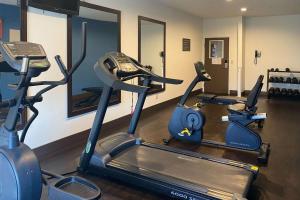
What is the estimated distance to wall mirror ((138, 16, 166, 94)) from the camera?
5.85 m

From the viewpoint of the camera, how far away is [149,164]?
286 cm

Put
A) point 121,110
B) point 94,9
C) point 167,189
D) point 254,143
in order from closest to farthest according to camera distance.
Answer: point 167,189 → point 254,143 → point 94,9 → point 121,110

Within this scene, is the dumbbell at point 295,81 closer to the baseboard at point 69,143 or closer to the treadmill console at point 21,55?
the baseboard at point 69,143

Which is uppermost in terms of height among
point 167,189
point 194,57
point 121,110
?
point 194,57

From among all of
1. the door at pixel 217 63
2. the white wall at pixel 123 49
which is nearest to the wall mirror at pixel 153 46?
the white wall at pixel 123 49

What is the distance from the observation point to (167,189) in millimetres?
2467

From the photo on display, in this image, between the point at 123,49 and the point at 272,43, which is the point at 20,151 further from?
the point at 272,43

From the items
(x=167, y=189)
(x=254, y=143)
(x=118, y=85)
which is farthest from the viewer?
(x=254, y=143)

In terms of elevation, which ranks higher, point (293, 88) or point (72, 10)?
point (72, 10)

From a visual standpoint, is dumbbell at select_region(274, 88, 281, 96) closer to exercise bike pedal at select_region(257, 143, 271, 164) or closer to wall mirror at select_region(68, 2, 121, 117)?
exercise bike pedal at select_region(257, 143, 271, 164)

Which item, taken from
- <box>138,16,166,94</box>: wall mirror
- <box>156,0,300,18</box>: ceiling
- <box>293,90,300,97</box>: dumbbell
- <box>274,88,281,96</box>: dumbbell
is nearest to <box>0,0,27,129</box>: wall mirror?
<box>138,16,166,94</box>: wall mirror

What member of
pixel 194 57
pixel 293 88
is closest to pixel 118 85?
→ pixel 194 57

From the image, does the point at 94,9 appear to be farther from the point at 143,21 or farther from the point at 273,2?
the point at 273,2

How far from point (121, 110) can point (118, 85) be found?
294 centimetres
